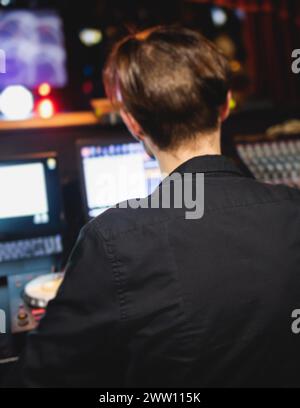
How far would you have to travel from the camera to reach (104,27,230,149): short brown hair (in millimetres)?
886

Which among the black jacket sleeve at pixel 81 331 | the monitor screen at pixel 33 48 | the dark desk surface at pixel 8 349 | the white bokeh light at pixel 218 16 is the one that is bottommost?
the dark desk surface at pixel 8 349

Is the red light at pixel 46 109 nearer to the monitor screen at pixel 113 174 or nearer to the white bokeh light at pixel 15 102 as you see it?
the white bokeh light at pixel 15 102

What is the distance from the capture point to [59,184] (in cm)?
167

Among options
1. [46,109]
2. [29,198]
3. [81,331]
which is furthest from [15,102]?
[81,331]

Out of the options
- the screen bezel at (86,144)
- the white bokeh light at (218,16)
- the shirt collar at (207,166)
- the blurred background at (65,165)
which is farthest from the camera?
the white bokeh light at (218,16)

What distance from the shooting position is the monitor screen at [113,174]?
1.69 metres

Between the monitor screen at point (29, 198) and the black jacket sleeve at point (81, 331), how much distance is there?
2.88 ft

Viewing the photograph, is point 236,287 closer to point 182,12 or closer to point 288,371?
point 288,371

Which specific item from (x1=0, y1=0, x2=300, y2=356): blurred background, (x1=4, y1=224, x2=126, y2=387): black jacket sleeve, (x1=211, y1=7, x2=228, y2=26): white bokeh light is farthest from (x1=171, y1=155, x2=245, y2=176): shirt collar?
(x1=211, y1=7, x2=228, y2=26): white bokeh light

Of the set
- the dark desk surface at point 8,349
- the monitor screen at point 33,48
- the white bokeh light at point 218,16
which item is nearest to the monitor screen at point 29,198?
the dark desk surface at point 8,349

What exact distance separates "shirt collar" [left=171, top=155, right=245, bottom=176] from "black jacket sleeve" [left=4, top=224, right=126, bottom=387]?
0.75ft

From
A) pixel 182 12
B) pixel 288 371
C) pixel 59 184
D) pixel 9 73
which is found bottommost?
pixel 288 371

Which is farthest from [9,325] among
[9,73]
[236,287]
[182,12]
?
[182,12]
